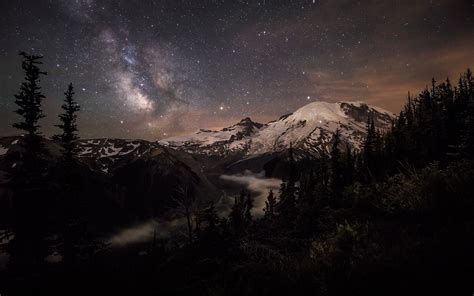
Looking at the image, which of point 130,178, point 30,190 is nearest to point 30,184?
point 30,190

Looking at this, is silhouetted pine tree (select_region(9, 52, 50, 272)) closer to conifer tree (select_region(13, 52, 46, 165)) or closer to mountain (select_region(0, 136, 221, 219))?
conifer tree (select_region(13, 52, 46, 165))

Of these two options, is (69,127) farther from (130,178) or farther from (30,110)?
(130,178)

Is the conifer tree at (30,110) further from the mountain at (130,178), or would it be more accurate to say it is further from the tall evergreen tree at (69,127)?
the mountain at (130,178)

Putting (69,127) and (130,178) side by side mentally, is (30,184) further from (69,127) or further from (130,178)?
(130,178)

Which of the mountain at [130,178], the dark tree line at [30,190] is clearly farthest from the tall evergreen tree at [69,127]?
the mountain at [130,178]

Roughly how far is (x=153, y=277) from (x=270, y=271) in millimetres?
3176

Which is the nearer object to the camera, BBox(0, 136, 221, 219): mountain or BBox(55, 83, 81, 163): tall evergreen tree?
BBox(55, 83, 81, 163): tall evergreen tree

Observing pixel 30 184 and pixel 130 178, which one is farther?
pixel 130 178

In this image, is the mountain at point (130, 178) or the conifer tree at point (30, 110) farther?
the mountain at point (130, 178)

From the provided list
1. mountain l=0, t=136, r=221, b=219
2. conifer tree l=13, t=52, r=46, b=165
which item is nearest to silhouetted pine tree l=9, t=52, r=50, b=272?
conifer tree l=13, t=52, r=46, b=165

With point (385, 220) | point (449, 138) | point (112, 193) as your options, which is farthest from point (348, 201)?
point (112, 193)

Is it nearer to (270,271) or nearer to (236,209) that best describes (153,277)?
(270,271)

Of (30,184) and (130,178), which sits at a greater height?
(30,184)

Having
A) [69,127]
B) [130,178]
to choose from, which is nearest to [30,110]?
[69,127]
